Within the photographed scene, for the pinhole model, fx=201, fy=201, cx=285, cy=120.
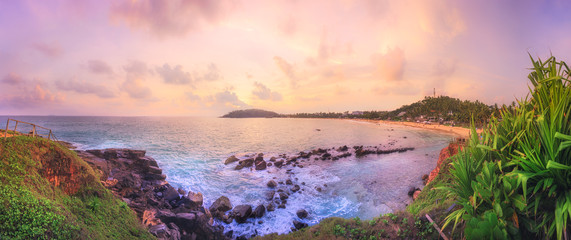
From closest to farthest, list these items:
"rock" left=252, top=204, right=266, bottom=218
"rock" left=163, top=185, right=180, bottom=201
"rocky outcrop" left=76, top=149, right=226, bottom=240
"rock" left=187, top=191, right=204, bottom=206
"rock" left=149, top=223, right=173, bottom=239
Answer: "rock" left=149, top=223, right=173, bottom=239 < "rocky outcrop" left=76, top=149, right=226, bottom=240 < "rock" left=252, top=204, right=266, bottom=218 < "rock" left=187, top=191, right=204, bottom=206 < "rock" left=163, top=185, right=180, bottom=201

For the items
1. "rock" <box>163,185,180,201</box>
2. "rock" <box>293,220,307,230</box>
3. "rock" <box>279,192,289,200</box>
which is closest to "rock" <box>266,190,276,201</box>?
"rock" <box>279,192,289,200</box>

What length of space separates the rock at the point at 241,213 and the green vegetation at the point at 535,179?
10.3 metres

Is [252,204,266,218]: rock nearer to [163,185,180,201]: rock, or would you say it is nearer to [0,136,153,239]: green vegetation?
[163,185,180,201]: rock

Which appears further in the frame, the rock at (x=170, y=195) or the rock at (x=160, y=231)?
the rock at (x=170, y=195)

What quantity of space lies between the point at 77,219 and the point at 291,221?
9131mm

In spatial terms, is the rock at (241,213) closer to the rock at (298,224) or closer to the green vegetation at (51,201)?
the rock at (298,224)

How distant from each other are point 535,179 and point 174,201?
15.7 m

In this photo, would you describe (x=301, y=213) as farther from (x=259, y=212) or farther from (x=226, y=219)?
(x=226, y=219)

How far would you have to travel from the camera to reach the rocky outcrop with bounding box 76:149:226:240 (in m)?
9.20

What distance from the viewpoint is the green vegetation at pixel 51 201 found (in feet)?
16.7

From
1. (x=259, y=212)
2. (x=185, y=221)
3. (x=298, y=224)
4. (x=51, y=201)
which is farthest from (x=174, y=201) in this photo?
(x=298, y=224)

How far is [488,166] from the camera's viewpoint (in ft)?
12.0

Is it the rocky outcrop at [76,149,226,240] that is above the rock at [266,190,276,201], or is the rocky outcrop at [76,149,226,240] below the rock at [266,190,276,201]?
above

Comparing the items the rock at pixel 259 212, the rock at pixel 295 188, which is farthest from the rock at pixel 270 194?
the rock at pixel 259 212
